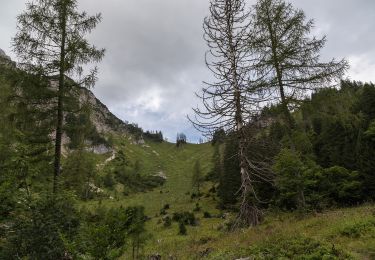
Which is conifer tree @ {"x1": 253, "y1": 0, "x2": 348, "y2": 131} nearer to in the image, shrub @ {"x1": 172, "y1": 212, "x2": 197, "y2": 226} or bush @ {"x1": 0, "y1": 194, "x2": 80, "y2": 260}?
bush @ {"x1": 0, "y1": 194, "x2": 80, "y2": 260}

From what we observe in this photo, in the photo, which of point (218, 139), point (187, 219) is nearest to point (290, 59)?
point (218, 139)

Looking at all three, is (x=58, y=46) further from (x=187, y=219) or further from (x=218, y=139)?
(x=187, y=219)

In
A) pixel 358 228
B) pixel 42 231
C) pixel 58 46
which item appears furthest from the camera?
pixel 58 46

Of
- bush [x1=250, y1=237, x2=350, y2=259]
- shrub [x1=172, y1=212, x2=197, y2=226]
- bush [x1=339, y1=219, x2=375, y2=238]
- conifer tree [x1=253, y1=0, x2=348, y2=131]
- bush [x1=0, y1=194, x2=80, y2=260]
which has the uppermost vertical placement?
conifer tree [x1=253, y1=0, x2=348, y2=131]

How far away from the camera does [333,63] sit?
1667 centimetres

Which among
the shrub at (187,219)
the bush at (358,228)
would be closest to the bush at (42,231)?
the bush at (358,228)

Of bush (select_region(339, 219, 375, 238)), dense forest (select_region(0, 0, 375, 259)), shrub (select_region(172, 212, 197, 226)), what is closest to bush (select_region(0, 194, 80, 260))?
dense forest (select_region(0, 0, 375, 259))

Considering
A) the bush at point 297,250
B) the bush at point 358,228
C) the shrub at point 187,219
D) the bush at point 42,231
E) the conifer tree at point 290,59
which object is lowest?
the shrub at point 187,219

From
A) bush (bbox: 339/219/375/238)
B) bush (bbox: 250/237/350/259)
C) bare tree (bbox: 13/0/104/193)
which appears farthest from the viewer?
bare tree (bbox: 13/0/104/193)

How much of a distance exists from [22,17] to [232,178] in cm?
4938

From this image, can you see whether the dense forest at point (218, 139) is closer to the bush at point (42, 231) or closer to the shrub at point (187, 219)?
the bush at point (42, 231)

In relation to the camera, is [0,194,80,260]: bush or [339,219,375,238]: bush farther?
[339,219,375,238]: bush

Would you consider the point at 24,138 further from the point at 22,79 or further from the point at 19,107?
the point at 22,79

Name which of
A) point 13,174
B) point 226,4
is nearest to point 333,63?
point 226,4
